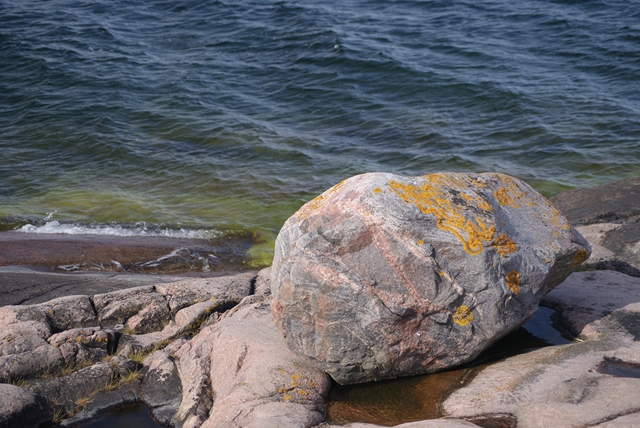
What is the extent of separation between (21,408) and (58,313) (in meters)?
1.68

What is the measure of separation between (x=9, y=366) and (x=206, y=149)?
10112 millimetres

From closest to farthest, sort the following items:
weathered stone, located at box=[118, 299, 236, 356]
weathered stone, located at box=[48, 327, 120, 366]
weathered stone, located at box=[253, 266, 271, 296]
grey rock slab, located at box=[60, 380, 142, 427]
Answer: grey rock slab, located at box=[60, 380, 142, 427]
weathered stone, located at box=[48, 327, 120, 366]
weathered stone, located at box=[118, 299, 236, 356]
weathered stone, located at box=[253, 266, 271, 296]

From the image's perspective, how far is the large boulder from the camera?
5.16 meters

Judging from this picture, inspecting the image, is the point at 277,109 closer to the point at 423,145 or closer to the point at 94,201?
the point at 423,145

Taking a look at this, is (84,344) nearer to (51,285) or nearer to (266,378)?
(51,285)

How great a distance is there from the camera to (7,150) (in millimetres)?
15797

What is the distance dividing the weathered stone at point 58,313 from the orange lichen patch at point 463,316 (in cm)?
388

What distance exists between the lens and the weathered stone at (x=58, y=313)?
6.72m

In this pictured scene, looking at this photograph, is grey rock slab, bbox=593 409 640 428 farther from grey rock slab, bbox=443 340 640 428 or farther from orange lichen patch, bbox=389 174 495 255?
orange lichen patch, bbox=389 174 495 255

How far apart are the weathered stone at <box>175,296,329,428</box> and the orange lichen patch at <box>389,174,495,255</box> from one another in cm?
165

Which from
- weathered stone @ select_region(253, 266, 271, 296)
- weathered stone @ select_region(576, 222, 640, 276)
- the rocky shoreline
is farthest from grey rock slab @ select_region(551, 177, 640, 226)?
weathered stone @ select_region(253, 266, 271, 296)

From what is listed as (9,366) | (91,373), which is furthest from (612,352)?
(9,366)

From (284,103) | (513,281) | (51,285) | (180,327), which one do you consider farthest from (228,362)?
(284,103)

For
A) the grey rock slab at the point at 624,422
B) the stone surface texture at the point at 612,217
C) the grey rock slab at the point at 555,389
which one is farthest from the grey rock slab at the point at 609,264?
the grey rock slab at the point at 624,422
